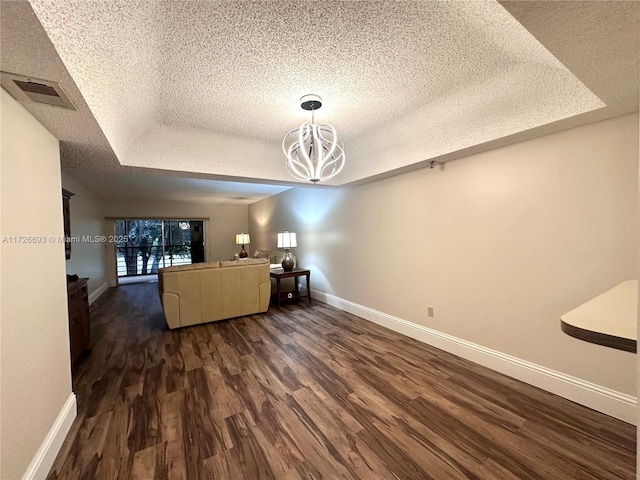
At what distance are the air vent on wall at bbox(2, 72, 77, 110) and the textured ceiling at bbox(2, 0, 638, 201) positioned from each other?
61 mm

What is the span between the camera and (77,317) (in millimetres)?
2547

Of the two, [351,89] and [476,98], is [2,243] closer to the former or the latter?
[351,89]

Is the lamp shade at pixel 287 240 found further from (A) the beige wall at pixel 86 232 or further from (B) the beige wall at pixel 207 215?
(B) the beige wall at pixel 207 215

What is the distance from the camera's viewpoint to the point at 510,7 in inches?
34.2

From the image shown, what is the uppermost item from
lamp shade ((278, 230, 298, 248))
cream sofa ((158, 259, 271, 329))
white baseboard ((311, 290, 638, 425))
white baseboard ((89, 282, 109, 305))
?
lamp shade ((278, 230, 298, 248))

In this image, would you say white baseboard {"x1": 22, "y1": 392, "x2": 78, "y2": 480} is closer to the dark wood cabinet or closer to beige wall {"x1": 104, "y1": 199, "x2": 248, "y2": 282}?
the dark wood cabinet

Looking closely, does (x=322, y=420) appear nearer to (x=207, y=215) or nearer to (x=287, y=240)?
(x=287, y=240)

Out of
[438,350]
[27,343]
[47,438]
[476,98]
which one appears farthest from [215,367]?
[476,98]

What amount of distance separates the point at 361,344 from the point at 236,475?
186 centimetres

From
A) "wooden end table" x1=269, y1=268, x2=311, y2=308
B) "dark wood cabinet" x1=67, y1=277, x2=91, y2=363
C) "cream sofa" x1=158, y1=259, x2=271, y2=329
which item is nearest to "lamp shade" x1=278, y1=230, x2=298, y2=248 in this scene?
"wooden end table" x1=269, y1=268, x2=311, y2=308

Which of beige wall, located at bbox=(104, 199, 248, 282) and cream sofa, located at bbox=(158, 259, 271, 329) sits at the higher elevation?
beige wall, located at bbox=(104, 199, 248, 282)

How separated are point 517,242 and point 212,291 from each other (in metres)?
3.69

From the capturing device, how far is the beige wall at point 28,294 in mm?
1168

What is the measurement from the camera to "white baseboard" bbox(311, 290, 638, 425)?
5.72 feet
